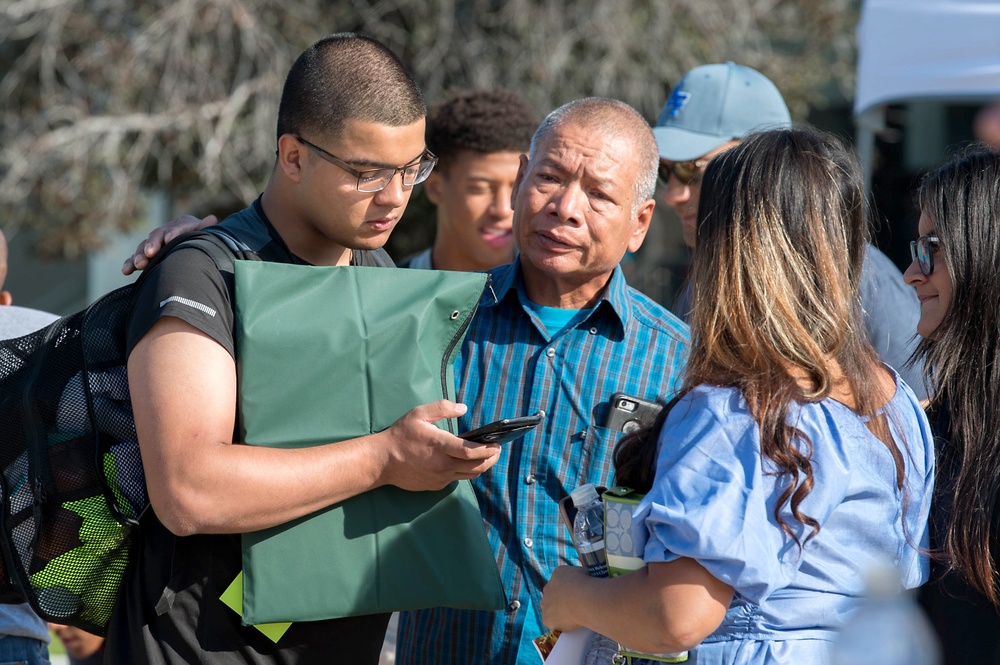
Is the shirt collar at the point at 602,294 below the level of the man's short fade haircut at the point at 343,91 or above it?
below

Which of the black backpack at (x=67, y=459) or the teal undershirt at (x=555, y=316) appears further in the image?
the teal undershirt at (x=555, y=316)

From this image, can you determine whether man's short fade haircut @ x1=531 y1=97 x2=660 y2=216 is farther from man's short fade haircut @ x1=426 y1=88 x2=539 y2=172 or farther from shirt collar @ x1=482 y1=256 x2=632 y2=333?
man's short fade haircut @ x1=426 y1=88 x2=539 y2=172

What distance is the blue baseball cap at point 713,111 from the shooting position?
3496 mm

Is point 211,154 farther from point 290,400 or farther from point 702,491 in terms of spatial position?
point 702,491

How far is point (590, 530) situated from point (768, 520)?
0.35m

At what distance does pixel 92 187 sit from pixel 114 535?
610 centimetres

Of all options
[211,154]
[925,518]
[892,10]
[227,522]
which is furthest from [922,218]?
[211,154]

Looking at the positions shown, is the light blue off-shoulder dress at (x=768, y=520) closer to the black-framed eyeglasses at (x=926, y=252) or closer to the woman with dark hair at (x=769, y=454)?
the woman with dark hair at (x=769, y=454)

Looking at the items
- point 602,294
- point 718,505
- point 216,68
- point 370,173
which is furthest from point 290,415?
point 216,68

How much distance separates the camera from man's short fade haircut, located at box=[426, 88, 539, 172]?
13.9 ft

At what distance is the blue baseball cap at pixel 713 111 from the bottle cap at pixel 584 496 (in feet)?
5.97

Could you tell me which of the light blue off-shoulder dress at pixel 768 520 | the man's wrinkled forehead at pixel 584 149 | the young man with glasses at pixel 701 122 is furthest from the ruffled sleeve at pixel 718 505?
the young man with glasses at pixel 701 122

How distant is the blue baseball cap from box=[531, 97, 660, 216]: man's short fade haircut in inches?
25.2

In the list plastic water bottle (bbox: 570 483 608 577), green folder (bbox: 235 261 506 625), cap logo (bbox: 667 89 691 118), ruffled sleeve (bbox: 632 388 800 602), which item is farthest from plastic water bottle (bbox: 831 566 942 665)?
cap logo (bbox: 667 89 691 118)
